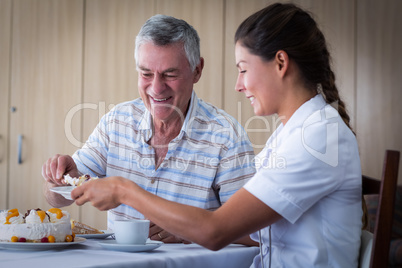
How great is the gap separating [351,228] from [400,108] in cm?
193

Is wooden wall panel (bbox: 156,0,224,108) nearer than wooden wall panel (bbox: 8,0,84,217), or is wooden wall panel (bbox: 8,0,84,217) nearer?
wooden wall panel (bbox: 156,0,224,108)

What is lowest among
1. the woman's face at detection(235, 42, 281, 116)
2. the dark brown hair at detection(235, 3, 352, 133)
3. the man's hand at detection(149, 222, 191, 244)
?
the man's hand at detection(149, 222, 191, 244)

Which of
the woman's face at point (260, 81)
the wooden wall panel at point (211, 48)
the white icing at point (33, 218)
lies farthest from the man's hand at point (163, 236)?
the wooden wall panel at point (211, 48)

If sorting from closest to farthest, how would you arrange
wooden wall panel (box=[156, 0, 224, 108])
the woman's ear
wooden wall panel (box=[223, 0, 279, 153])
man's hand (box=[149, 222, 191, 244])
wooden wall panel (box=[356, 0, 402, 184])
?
the woman's ear < man's hand (box=[149, 222, 191, 244]) < wooden wall panel (box=[356, 0, 402, 184]) < wooden wall panel (box=[223, 0, 279, 153]) < wooden wall panel (box=[156, 0, 224, 108])

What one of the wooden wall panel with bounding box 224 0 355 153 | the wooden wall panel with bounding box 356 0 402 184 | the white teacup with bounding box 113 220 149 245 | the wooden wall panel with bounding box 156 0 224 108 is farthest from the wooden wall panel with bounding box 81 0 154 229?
the white teacup with bounding box 113 220 149 245

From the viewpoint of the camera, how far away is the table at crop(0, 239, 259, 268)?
3.38 ft

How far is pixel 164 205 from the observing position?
1.07 meters

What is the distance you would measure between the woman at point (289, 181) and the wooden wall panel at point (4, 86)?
303cm

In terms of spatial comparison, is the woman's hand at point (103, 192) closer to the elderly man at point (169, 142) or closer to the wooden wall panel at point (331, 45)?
the elderly man at point (169, 142)

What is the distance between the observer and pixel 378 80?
9.35ft

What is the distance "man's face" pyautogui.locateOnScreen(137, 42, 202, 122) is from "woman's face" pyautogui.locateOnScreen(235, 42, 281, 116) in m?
0.64

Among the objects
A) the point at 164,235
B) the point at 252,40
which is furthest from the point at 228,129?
the point at 252,40

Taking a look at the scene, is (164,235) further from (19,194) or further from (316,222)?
(19,194)

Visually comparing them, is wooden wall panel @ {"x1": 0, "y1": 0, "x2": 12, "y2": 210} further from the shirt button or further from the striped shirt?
the shirt button
